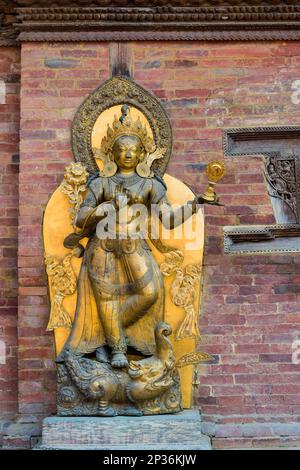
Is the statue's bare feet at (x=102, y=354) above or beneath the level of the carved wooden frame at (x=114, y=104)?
beneath

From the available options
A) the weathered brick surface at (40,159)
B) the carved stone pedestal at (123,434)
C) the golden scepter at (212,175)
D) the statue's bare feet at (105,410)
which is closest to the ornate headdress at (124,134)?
the weathered brick surface at (40,159)

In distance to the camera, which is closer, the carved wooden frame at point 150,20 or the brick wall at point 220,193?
the brick wall at point 220,193

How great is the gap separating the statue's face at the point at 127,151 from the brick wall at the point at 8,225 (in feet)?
3.04

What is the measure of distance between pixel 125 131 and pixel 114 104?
0.41m

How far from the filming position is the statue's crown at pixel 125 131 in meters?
5.07

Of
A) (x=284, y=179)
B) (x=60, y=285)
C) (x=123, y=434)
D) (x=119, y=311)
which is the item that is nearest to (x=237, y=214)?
(x=284, y=179)

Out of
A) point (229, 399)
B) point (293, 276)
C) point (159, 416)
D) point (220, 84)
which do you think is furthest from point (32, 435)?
point (220, 84)

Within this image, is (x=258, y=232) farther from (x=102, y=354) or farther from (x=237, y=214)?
Result: (x=102, y=354)

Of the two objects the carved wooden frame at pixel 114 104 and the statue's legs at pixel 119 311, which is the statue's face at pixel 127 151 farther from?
the statue's legs at pixel 119 311

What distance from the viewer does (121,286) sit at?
4.84 m

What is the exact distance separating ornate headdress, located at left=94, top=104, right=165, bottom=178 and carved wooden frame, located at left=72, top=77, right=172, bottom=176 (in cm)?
8

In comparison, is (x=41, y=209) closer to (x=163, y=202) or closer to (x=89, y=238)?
(x=89, y=238)

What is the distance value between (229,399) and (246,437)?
0.28 meters
